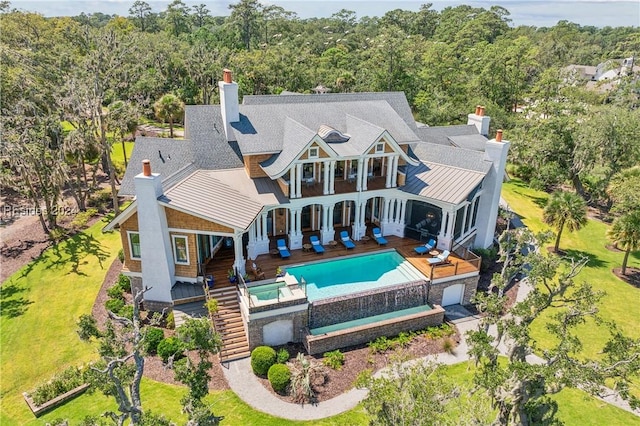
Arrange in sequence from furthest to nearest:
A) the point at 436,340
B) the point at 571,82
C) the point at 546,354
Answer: the point at 571,82, the point at 436,340, the point at 546,354

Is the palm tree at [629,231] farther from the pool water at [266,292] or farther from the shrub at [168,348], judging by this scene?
the shrub at [168,348]

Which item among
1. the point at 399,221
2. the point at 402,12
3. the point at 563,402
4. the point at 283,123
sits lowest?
the point at 563,402

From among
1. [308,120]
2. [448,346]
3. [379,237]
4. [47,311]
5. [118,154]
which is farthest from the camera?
[118,154]

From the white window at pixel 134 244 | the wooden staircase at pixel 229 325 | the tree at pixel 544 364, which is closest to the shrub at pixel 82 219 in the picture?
the white window at pixel 134 244

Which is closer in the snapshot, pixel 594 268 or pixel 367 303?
pixel 367 303

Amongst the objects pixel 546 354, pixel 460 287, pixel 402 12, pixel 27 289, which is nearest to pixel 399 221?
pixel 460 287

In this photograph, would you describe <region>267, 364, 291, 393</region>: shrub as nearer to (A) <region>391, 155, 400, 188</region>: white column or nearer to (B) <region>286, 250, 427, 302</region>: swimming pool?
(B) <region>286, 250, 427, 302</region>: swimming pool

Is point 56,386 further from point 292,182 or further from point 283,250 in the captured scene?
point 292,182

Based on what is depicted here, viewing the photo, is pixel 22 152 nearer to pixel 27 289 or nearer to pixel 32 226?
pixel 32 226

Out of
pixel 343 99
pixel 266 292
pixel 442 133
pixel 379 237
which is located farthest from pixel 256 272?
pixel 442 133
